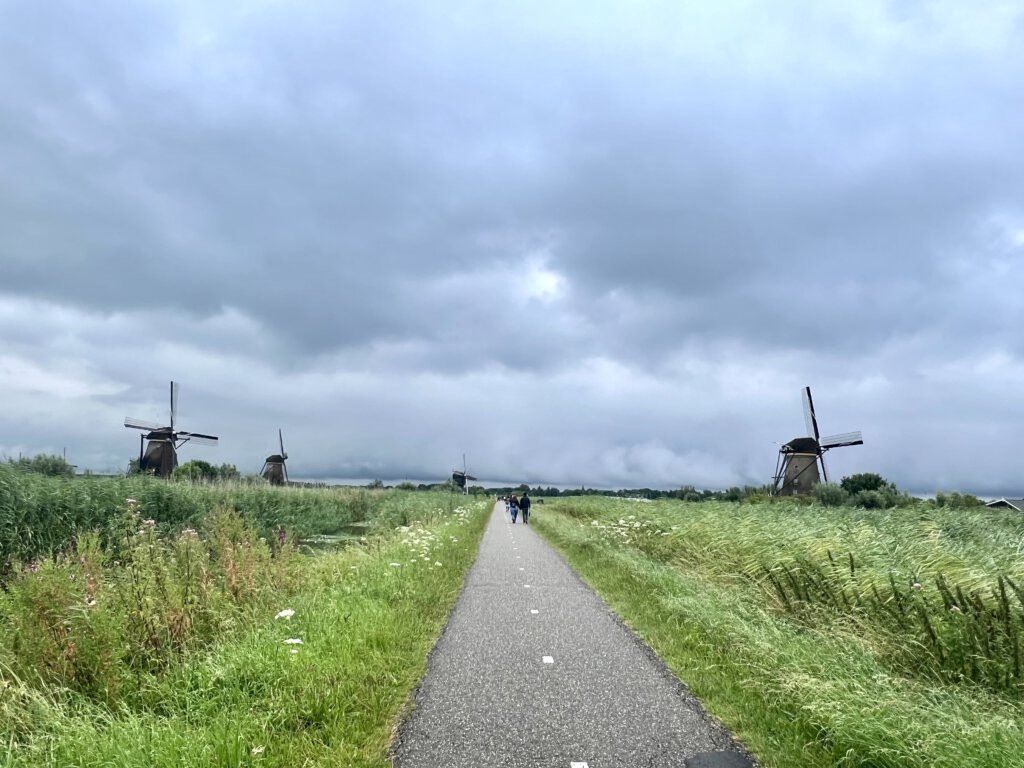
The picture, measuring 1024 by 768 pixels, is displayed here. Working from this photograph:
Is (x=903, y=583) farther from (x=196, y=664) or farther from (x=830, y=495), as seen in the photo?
(x=830, y=495)

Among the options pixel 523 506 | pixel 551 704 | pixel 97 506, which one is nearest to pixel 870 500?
pixel 523 506

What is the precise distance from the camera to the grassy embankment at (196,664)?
159 inches

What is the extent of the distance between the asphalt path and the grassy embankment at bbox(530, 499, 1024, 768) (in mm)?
407

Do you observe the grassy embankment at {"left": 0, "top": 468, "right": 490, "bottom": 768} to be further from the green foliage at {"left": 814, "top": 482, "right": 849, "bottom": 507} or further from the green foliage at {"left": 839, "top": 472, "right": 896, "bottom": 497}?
the green foliage at {"left": 839, "top": 472, "right": 896, "bottom": 497}

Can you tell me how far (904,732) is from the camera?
411cm

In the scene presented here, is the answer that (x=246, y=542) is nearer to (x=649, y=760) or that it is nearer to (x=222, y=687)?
(x=222, y=687)

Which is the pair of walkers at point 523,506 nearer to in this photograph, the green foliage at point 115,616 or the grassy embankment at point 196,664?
the grassy embankment at point 196,664

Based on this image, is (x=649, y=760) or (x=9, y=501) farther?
(x=9, y=501)

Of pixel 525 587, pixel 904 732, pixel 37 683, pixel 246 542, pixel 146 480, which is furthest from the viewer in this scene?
pixel 146 480

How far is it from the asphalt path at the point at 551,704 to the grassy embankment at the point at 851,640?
407mm

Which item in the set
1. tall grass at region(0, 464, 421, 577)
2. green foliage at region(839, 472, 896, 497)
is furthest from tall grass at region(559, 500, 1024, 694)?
green foliage at region(839, 472, 896, 497)

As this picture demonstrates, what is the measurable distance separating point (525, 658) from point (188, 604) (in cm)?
396

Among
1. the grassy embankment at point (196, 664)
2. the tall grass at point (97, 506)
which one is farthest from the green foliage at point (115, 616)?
the tall grass at point (97, 506)

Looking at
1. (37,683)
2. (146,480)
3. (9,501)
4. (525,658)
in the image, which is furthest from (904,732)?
(146,480)
